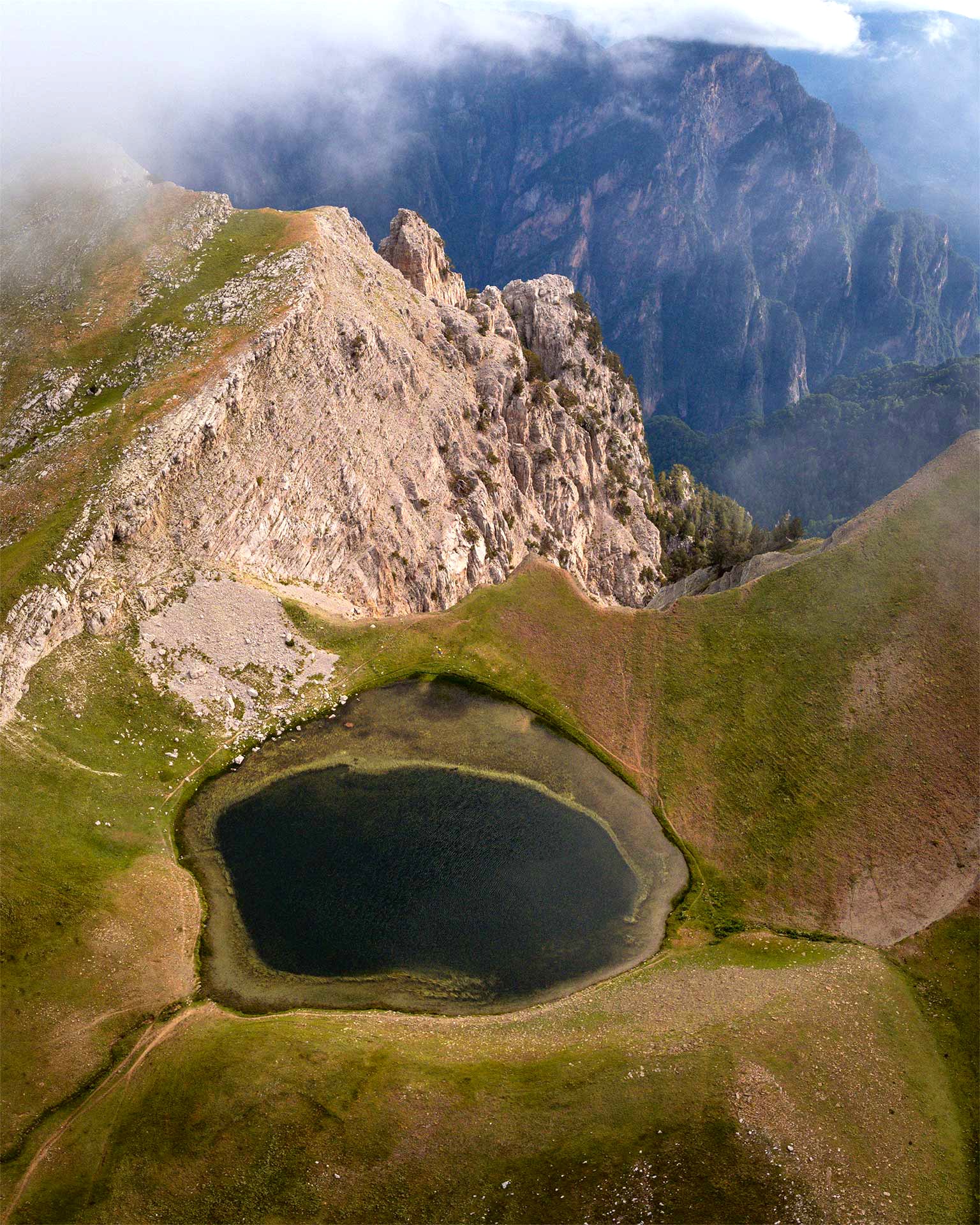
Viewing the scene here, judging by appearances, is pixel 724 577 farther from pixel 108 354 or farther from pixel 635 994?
pixel 108 354

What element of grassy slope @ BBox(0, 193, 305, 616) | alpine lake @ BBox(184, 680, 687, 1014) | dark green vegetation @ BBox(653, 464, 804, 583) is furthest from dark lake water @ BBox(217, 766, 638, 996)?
dark green vegetation @ BBox(653, 464, 804, 583)

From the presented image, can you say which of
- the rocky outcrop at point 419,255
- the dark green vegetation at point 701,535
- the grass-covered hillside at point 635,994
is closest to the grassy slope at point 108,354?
the grass-covered hillside at point 635,994

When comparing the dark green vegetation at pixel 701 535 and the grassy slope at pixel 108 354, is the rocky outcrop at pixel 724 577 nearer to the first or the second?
the dark green vegetation at pixel 701 535

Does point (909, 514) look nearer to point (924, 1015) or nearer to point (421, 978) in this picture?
point (924, 1015)

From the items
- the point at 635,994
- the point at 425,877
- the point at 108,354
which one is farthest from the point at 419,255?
the point at 635,994

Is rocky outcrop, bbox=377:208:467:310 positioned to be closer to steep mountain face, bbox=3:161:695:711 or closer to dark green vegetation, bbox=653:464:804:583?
steep mountain face, bbox=3:161:695:711

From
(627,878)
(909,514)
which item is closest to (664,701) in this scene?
(627,878)
